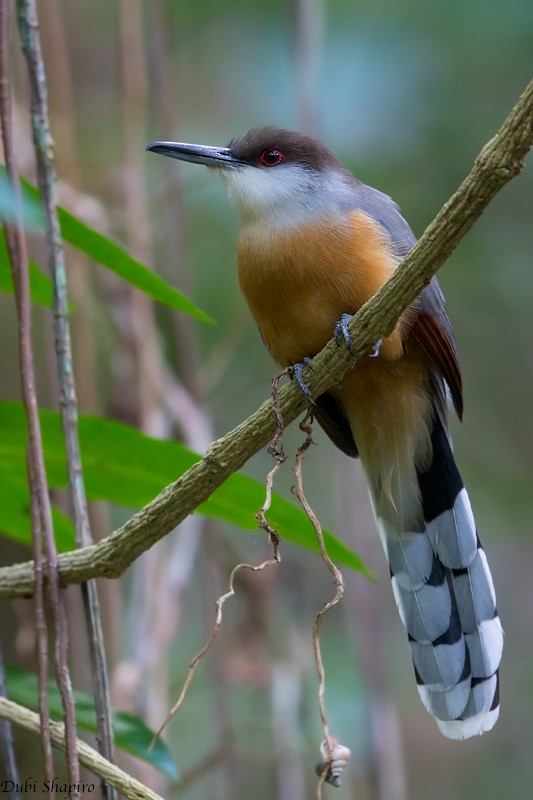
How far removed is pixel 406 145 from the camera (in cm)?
480

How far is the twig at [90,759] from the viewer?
5.02ft

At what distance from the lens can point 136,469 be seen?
1.97m

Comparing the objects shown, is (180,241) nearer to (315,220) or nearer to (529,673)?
(315,220)

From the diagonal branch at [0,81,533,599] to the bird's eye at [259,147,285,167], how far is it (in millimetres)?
1016

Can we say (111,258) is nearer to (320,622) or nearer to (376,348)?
(376,348)

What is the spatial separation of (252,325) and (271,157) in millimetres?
1736

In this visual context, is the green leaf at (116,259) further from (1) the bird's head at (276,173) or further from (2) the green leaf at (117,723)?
(2) the green leaf at (117,723)

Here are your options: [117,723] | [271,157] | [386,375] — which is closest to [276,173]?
[271,157]

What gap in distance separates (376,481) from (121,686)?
98cm

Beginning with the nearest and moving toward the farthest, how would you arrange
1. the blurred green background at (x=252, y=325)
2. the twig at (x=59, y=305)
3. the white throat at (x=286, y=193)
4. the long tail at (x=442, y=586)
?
the twig at (x=59, y=305)
the long tail at (x=442, y=586)
the white throat at (x=286, y=193)
the blurred green background at (x=252, y=325)

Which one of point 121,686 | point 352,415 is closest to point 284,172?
point 352,415

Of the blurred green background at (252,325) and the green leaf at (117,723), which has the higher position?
the blurred green background at (252,325)

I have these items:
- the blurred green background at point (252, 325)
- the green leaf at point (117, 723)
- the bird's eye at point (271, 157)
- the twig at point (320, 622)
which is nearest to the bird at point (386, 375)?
the bird's eye at point (271, 157)

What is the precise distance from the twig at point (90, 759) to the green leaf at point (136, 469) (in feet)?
1.64
